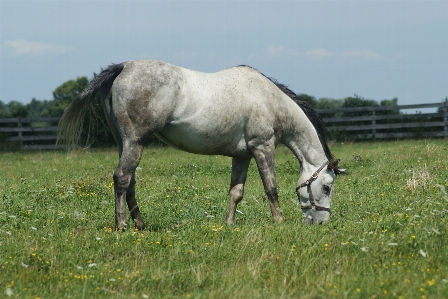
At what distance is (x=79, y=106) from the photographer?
8398mm

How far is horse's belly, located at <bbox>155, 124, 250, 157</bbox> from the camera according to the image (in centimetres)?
819

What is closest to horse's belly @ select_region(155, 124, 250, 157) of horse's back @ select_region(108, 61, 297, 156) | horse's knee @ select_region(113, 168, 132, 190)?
horse's back @ select_region(108, 61, 297, 156)

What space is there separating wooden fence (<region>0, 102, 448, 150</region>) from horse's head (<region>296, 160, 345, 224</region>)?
18.3m

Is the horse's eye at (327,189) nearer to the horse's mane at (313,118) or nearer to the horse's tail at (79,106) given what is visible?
the horse's mane at (313,118)

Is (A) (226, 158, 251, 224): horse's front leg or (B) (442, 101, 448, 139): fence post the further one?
(B) (442, 101, 448, 139): fence post

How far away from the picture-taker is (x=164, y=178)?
14.1 meters

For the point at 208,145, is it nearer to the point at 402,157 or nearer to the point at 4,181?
the point at 4,181

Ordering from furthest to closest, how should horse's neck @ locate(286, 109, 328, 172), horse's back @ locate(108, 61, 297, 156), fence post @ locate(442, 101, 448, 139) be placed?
fence post @ locate(442, 101, 448, 139)
horse's neck @ locate(286, 109, 328, 172)
horse's back @ locate(108, 61, 297, 156)

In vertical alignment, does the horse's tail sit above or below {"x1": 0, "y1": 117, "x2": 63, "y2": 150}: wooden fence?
above

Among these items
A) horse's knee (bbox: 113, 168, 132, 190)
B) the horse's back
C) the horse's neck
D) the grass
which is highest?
the horse's back

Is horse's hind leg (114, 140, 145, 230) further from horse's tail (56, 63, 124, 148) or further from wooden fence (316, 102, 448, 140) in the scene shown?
Result: wooden fence (316, 102, 448, 140)

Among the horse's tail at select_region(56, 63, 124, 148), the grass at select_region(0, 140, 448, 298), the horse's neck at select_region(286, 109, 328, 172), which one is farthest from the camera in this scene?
the horse's neck at select_region(286, 109, 328, 172)

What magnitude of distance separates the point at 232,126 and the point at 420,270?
139 inches

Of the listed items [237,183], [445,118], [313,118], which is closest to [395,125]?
[445,118]
